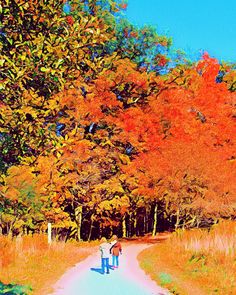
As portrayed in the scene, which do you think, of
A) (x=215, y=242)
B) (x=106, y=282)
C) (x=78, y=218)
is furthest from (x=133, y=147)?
(x=106, y=282)

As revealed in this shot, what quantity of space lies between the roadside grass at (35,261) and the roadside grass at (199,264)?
3496mm

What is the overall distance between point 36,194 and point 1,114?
1890 cm

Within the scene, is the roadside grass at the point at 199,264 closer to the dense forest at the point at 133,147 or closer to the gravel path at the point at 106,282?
the gravel path at the point at 106,282

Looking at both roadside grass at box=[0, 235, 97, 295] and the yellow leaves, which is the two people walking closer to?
roadside grass at box=[0, 235, 97, 295]

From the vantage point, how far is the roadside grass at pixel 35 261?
41.7 feet

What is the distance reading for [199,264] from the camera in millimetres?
16109

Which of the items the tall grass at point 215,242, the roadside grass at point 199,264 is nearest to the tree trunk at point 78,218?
the roadside grass at point 199,264

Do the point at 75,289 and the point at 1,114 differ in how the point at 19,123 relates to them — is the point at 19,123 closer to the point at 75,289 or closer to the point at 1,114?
the point at 1,114

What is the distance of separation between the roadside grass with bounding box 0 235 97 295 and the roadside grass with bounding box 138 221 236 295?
11.5 feet

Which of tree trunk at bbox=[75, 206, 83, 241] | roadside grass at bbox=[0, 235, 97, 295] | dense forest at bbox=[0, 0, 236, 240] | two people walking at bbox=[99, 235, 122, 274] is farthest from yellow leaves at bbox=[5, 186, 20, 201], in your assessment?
tree trunk at bbox=[75, 206, 83, 241]

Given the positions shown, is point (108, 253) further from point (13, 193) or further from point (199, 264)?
point (13, 193)

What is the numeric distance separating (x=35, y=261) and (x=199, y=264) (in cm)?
642

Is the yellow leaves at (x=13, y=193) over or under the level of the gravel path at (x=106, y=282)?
over

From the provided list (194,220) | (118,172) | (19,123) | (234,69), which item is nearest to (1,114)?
(19,123)
